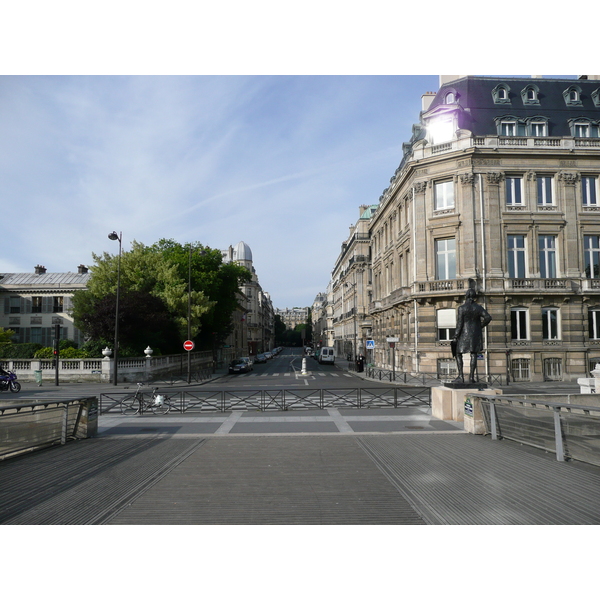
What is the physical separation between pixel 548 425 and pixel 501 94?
1286 inches

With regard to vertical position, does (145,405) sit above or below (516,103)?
below

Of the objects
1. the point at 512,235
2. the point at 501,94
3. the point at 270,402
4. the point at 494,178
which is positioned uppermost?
the point at 501,94

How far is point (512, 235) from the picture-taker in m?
31.1

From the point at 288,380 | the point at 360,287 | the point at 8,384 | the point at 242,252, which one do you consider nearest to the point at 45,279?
the point at 8,384

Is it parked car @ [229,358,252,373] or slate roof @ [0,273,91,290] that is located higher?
slate roof @ [0,273,91,290]

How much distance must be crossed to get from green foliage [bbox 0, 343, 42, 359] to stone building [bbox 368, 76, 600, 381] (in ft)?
101

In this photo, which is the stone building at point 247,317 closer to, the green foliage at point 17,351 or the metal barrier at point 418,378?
the green foliage at point 17,351

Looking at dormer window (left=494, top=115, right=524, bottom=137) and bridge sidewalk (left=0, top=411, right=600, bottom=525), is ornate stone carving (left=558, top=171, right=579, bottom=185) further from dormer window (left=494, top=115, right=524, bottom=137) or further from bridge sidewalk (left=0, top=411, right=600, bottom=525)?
bridge sidewalk (left=0, top=411, right=600, bottom=525)

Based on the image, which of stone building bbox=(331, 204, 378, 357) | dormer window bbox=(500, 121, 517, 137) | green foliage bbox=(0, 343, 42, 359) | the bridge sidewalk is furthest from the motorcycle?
stone building bbox=(331, 204, 378, 357)

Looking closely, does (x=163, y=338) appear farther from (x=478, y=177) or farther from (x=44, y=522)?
(x=44, y=522)

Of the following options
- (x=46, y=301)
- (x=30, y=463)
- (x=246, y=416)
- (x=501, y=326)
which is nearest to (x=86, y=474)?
(x=30, y=463)

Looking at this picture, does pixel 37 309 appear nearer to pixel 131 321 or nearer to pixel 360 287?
pixel 131 321

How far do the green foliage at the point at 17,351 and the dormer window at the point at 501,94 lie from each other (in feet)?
136

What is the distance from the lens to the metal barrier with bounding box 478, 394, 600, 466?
7.84m
